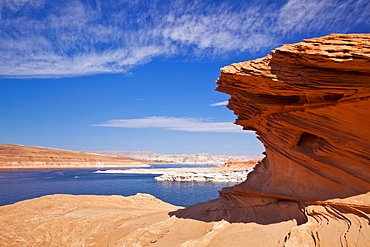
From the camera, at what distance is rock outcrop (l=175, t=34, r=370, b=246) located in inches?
264

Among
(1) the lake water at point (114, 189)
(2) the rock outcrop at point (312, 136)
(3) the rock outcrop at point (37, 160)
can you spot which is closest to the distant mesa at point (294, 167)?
(2) the rock outcrop at point (312, 136)

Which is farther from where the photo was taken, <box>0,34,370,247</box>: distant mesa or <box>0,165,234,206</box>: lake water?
Result: <box>0,165,234,206</box>: lake water

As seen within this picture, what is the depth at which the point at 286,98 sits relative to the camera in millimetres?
9602

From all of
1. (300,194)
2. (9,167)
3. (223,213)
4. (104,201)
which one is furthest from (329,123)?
(9,167)

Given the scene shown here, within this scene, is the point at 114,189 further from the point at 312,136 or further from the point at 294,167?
the point at 312,136

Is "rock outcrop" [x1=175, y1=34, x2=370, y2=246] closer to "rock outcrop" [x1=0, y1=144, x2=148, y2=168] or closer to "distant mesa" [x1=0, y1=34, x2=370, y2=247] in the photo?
"distant mesa" [x1=0, y1=34, x2=370, y2=247]

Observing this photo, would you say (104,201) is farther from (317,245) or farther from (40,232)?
(317,245)

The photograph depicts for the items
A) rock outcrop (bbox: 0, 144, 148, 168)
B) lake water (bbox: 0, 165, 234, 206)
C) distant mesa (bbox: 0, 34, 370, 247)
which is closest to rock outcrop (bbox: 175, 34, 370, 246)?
distant mesa (bbox: 0, 34, 370, 247)

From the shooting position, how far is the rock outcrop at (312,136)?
6715mm

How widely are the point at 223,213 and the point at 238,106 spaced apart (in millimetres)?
4589

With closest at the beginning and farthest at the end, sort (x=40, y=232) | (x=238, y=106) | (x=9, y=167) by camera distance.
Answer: (x=238, y=106)
(x=40, y=232)
(x=9, y=167)

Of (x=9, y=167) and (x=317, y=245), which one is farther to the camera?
(x=9, y=167)

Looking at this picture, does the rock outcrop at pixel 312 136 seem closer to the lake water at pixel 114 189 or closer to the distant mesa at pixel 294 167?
the distant mesa at pixel 294 167

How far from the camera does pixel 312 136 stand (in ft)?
31.7
